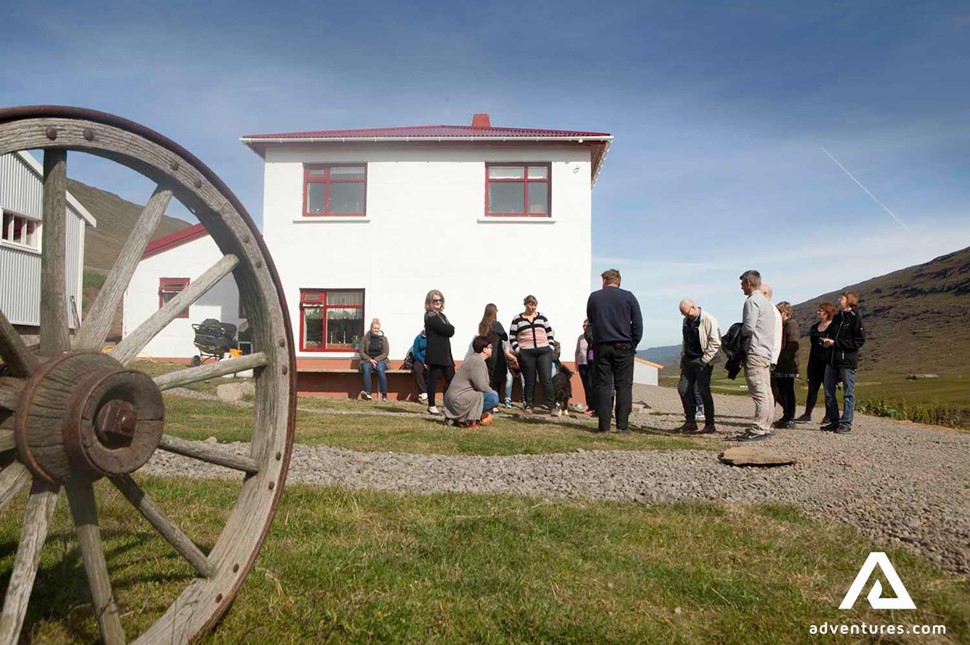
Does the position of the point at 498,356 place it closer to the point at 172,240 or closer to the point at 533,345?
the point at 533,345

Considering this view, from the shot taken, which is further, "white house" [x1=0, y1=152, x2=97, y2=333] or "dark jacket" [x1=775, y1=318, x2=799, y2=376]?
"white house" [x1=0, y1=152, x2=97, y2=333]

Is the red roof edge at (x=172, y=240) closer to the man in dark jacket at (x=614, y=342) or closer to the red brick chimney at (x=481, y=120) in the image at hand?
the red brick chimney at (x=481, y=120)

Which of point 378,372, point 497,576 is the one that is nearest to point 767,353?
point 497,576

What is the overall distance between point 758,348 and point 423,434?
4354mm

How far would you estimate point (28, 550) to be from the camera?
82.1 inches

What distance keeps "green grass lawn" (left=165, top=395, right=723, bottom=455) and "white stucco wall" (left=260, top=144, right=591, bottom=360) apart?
633 cm

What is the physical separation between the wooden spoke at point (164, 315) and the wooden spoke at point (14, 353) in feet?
1.00

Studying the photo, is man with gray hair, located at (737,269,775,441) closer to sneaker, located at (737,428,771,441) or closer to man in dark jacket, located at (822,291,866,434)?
sneaker, located at (737,428,771,441)

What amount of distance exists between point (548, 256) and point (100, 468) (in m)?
16.3

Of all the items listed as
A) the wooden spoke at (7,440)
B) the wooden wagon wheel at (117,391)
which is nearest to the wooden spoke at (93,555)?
the wooden wagon wheel at (117,391)

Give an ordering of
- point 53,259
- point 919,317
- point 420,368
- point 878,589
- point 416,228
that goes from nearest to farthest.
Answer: point 53,259, point 878,589, point 420,368, point 416,228, point 919,317

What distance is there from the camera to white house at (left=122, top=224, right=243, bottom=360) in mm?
22938

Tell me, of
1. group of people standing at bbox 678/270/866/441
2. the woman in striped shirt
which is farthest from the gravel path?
the woman in striped shirt

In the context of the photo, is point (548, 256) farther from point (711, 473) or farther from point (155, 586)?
point (155, 586)
